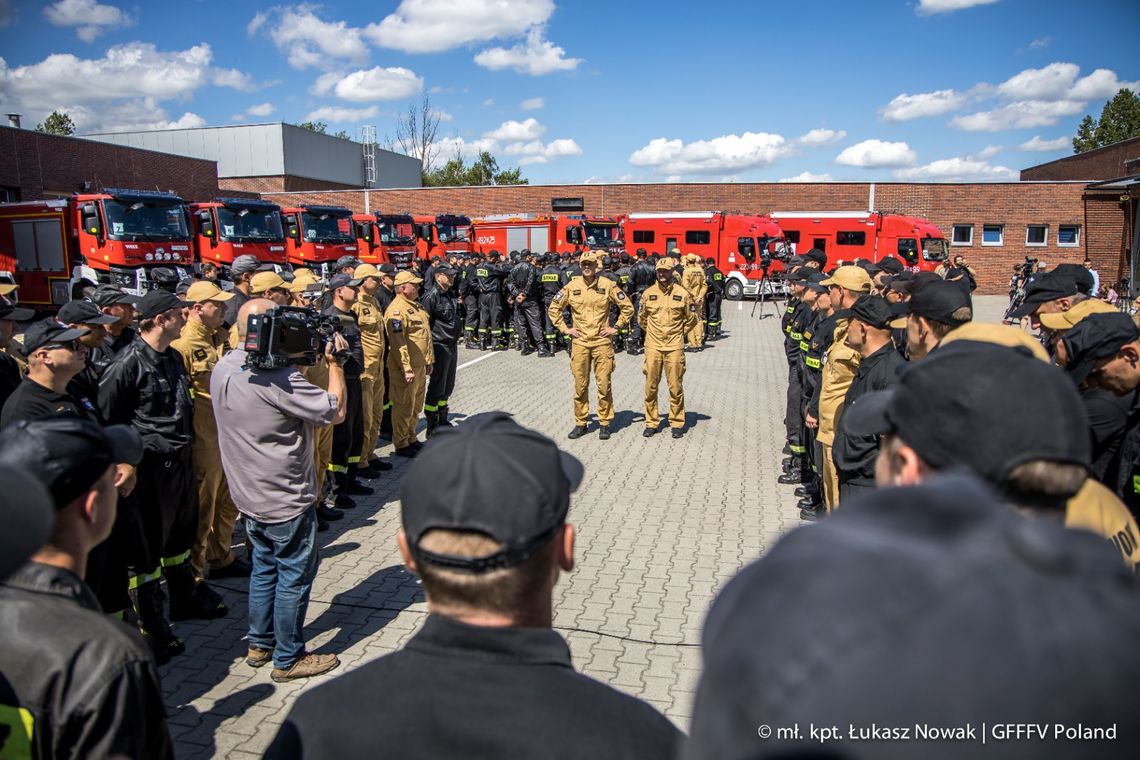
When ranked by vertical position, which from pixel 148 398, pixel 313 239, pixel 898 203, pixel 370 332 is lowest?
pixel 148 398

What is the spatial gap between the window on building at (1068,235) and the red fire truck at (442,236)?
25022 millimetres

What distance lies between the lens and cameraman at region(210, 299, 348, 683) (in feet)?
12.8

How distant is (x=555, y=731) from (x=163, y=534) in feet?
13.0

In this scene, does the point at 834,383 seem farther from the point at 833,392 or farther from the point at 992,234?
the point at 992,234

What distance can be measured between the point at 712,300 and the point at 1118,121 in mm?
56935

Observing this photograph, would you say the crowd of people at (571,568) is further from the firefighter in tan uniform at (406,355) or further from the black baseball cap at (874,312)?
the firefighter in tan uniform at (406,355)

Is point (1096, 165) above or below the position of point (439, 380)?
above

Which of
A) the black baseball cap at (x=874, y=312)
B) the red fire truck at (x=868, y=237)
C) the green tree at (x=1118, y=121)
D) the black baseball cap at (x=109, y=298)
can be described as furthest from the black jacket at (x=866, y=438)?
the green tree at (x=1118, y=121)

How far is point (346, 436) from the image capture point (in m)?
6.91

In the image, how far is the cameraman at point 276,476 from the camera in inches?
153

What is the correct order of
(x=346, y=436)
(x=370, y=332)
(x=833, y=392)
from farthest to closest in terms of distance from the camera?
1. (x=370, y=332)
2. (x=346, y=436)
3. (x=833, y=392)

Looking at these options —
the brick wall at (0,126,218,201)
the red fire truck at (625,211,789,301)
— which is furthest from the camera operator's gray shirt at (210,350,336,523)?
the brick wall at (0,126,218,201)

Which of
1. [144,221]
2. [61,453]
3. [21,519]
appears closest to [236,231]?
[144,221]

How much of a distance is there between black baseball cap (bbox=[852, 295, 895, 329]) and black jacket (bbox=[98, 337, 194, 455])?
423 centimetres
